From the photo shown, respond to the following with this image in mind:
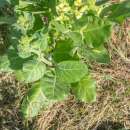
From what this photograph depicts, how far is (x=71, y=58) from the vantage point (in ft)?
6.40

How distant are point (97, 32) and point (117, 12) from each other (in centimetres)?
13

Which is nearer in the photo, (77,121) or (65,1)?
(65,1)

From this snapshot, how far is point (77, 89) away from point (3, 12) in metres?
0.73

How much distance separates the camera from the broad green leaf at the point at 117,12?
72.4 inches

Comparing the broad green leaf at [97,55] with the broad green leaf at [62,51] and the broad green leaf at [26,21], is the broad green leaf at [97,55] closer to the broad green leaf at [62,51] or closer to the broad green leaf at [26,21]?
the broad green leaf at [62,51]

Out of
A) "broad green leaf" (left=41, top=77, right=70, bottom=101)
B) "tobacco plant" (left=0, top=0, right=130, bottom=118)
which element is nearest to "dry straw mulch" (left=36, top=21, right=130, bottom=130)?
"tobacco plant" (left=0, top=0, right=130, bottom=118)

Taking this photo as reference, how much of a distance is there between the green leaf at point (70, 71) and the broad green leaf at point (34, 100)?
16 centimetres

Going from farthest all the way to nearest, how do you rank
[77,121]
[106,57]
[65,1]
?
[77,121], [106,57], [65,1]

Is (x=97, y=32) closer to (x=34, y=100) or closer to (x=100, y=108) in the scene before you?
(x=34, y=100)

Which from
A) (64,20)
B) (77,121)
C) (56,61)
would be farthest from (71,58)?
(77,121)

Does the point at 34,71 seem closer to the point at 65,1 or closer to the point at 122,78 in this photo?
the point at 65,1

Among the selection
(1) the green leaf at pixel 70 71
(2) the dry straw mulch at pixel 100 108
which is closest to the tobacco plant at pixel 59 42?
(1) the green leaf at pixel 70 71

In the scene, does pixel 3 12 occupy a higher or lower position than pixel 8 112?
higher

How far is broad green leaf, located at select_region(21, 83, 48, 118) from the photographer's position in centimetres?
204
